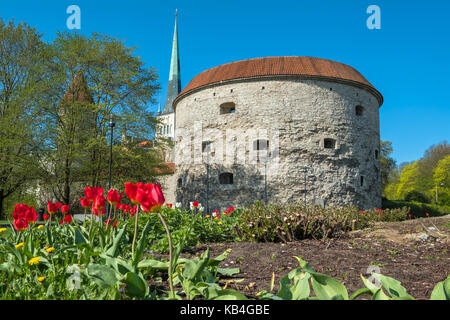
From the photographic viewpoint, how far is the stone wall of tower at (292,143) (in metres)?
16.8

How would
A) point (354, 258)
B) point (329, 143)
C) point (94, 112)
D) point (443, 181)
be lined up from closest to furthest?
1. point (354, 258)
2. point (94, 112)
3. point (329, 143)
4. point (443, 181)

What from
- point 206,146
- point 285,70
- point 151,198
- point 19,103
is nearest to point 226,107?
point 206,146

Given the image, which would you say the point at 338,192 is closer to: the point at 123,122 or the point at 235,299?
the point at 123,122

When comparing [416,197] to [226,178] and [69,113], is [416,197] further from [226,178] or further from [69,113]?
[69,113]

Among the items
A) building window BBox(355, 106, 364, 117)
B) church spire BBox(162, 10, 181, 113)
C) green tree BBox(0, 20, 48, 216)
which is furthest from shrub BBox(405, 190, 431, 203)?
church spire BBox(162, 10, 181, 113)

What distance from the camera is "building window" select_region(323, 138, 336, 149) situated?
17531 millimetres

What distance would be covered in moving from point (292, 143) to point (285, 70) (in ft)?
12.9

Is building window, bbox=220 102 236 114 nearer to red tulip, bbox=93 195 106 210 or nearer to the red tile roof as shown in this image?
the red tile roof

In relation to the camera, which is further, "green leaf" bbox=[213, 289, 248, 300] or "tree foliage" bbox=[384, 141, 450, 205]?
"tree foliage" bbox=[384, 141, 450, 205]

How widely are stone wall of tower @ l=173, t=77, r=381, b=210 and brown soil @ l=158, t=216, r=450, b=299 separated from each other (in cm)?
1165

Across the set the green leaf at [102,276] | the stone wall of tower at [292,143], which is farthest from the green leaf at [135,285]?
the stone wall of tower at [292,143]

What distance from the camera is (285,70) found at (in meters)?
17.3

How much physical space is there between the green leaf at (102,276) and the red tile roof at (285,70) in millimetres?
16433
